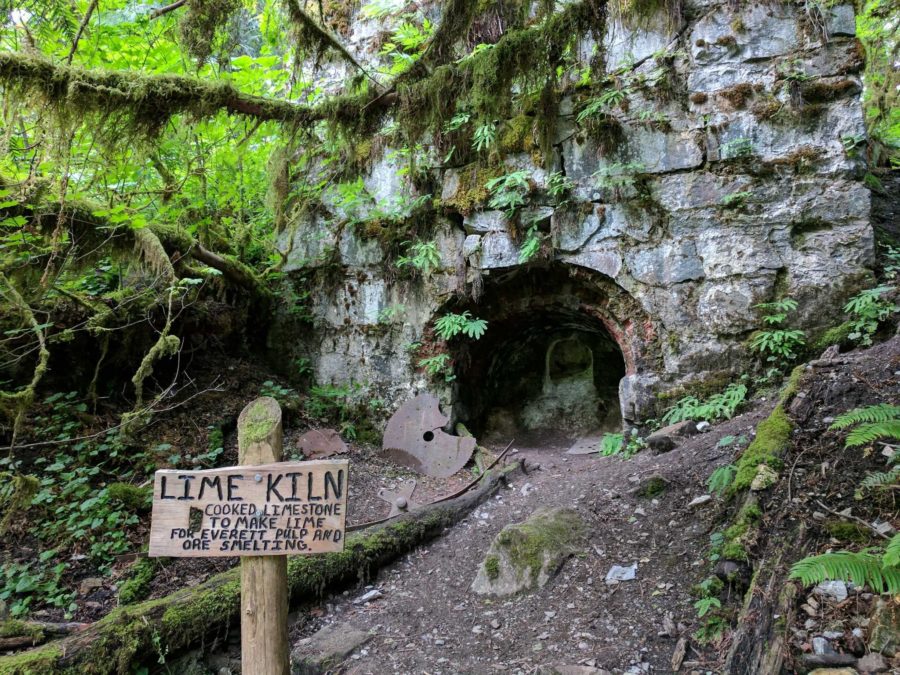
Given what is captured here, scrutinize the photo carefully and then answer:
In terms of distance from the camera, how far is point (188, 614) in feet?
10.5

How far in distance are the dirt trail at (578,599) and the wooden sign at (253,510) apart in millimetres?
1459

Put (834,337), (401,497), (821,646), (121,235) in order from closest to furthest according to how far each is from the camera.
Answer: (821,646) → (834,337) → (121,235) → (401,497)

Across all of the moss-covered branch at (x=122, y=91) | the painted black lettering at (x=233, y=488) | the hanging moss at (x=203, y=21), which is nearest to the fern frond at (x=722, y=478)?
the painted black lettering at (x=233, y=488)

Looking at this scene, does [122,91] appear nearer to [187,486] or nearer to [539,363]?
[187,486]

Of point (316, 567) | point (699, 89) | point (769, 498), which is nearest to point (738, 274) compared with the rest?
point (699, 89)

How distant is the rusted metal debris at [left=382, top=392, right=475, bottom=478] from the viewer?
634cm

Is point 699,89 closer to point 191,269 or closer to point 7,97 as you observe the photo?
point 191,269

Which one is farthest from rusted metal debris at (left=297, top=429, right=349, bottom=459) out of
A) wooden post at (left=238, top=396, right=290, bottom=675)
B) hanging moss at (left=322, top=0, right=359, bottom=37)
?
hanging moss at (left=322, top=0, right=359, bottom=37)

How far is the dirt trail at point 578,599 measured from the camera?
278cm

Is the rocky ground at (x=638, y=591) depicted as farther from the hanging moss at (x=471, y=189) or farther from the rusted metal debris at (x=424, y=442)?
the hanging moss at (x=471, y=189)

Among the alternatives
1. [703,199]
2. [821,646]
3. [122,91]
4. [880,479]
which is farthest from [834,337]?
[122,91]

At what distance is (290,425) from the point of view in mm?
6215

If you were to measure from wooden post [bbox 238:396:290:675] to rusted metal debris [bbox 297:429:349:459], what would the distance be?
373cm

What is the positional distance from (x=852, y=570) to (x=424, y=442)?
5.09m
